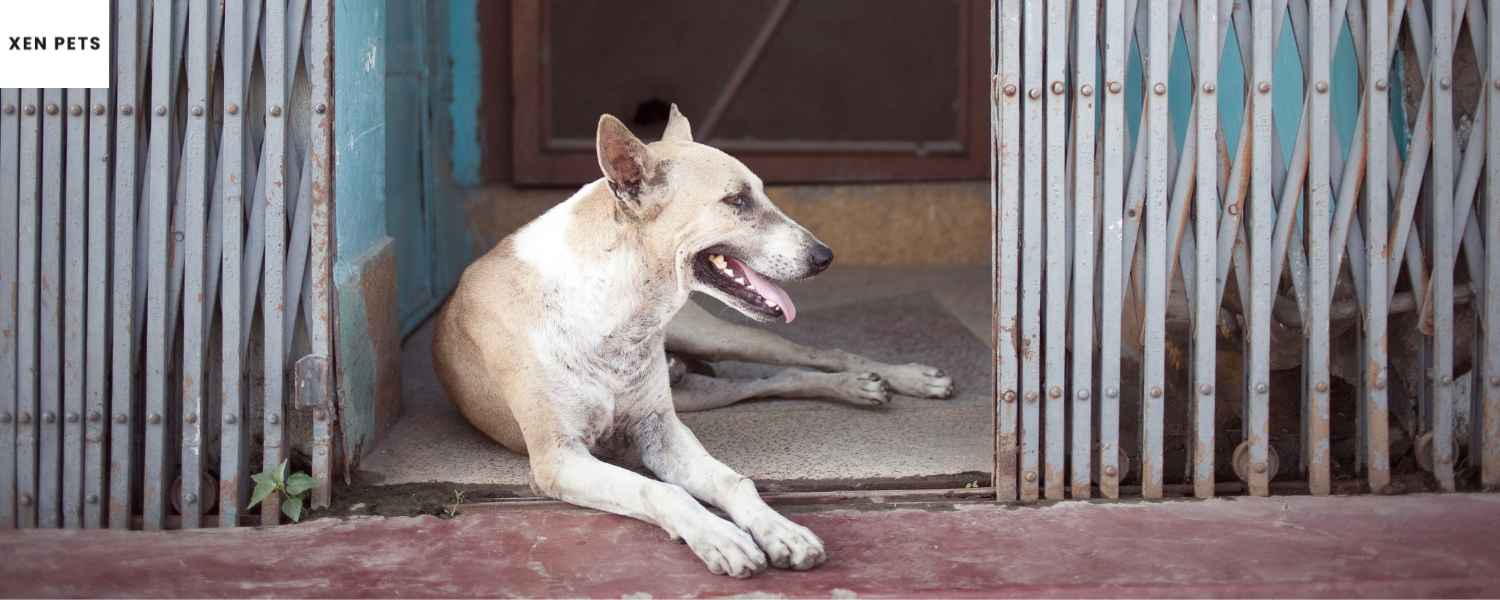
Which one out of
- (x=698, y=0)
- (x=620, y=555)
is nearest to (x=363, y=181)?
(x=620, y=555)

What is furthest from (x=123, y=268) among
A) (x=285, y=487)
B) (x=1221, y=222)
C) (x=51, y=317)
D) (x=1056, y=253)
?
(x=1221, y=222)

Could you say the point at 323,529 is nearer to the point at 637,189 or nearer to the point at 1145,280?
the point at 637,189

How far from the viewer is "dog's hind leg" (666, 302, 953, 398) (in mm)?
5152

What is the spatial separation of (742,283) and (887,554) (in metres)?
0.79

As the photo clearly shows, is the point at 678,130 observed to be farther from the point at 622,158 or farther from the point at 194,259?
the point at 194,259

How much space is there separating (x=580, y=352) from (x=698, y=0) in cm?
473

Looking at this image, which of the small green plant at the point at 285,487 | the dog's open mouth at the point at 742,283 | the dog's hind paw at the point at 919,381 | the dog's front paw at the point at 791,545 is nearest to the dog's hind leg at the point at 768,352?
the dog's hind paw at the point at 919,381

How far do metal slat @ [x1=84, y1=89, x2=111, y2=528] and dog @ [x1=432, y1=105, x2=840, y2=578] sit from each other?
0.96 meters

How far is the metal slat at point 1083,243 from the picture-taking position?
3789 mm

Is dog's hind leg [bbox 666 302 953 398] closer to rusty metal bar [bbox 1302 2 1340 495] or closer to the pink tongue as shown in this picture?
the pink tongue

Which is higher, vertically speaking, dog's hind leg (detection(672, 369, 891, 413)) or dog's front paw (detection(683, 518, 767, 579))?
dog's hind leg (detection(672, 369, 891, 413))

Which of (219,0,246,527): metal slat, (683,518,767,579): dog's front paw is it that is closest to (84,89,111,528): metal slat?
(219,0,246,527): metal slat

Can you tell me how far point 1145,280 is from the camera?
391 centimetres

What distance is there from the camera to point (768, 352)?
530cm
